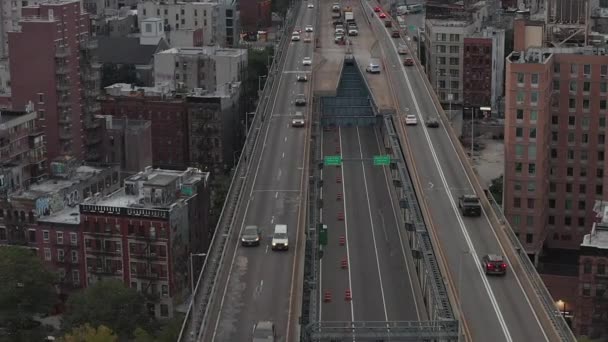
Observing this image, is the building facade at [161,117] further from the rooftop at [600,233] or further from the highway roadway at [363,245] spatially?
the rooftop at [600,233]

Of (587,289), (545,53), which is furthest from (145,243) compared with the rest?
(545,53)

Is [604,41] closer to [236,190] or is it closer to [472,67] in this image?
[236,190]

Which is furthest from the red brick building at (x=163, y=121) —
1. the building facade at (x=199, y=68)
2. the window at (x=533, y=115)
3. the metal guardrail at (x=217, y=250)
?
the window at (x=533, y=115)

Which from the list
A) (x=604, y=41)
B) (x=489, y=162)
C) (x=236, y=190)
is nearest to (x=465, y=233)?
(x=236, y=190)

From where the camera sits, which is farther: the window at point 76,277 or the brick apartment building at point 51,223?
the brick apartment building at point 51,223

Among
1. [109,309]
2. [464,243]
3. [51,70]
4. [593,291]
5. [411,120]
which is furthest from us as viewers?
[411,120]

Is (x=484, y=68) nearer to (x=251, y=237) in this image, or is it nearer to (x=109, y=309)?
(x=251, y=237)
